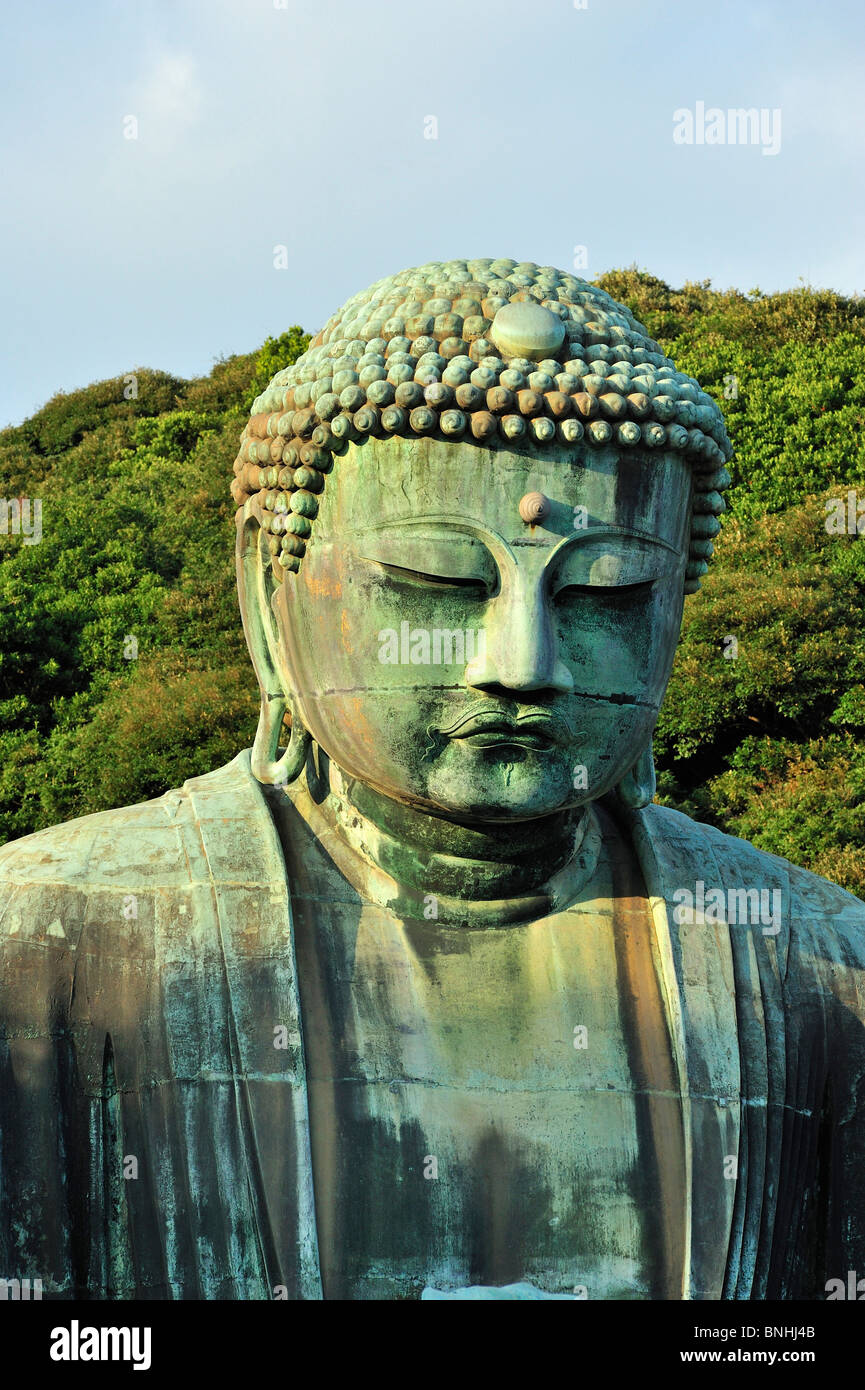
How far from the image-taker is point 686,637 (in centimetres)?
1648

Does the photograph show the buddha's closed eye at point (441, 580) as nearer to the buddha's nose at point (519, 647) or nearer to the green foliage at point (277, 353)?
the buddha's nose at point (519, 647)

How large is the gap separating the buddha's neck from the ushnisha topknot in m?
0.75

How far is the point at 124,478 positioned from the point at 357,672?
20071 mm

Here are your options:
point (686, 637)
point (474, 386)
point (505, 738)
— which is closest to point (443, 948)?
point (505, 738)

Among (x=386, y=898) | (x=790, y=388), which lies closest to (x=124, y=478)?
(x=790, y=388)

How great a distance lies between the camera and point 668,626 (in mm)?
4820

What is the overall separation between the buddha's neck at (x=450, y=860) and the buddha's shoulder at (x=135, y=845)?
0.30 meters

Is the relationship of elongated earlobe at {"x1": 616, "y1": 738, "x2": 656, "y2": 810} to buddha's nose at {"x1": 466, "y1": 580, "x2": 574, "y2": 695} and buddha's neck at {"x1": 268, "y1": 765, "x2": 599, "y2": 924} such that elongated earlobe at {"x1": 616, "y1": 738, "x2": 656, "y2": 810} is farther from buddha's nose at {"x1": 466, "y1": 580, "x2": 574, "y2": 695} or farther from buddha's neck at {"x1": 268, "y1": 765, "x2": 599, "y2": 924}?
buddha's nose at {"x1": 466, "y1": 580, "x2": 574, "y2": 695}

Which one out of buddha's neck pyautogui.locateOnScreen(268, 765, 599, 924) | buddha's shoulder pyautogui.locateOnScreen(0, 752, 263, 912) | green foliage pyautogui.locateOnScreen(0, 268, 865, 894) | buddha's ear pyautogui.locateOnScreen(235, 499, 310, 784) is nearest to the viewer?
buddha's shoulder pyautogui.locateOnScreen(0, 752, 263, 912)

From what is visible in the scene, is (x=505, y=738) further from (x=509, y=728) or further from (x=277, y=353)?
(x=277, y=353)

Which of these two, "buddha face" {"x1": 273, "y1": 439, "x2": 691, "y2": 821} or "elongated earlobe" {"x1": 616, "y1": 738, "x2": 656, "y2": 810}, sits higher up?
"buddha face" {"x1": 273, "y1": 439, "x2": 691, "y2": 821}

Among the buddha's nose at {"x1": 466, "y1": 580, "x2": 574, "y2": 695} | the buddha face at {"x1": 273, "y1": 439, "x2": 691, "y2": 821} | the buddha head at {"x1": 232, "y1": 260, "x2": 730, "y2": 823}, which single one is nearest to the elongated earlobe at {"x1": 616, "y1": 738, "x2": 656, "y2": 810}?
the buddha head at {"x1": 232, "y1": 260, "x2": 730, "y2": 823}

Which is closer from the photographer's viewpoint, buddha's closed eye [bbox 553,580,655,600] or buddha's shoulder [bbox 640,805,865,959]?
buddha's closed eye [bbox 553,580,655,600]

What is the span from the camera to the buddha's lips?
177 inches
